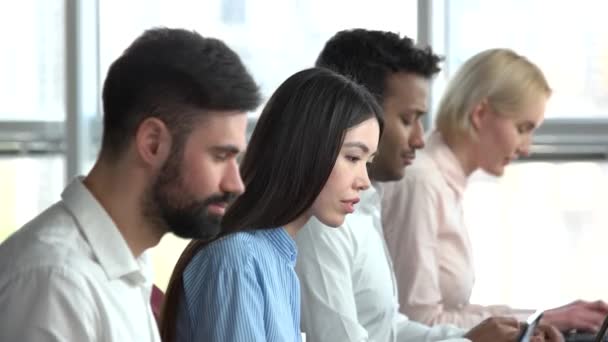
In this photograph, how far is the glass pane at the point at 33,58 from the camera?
4875 millimetres

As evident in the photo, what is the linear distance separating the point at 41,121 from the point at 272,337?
3.00 m

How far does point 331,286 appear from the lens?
252 centimetres

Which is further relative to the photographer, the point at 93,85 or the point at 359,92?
the point at 93,85

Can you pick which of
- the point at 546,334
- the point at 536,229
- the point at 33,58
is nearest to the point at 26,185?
the point at 33,58

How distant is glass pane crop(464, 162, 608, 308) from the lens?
4734mm

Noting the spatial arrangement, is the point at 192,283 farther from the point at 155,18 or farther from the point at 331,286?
the point at 155,18

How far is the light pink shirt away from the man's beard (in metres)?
1.54

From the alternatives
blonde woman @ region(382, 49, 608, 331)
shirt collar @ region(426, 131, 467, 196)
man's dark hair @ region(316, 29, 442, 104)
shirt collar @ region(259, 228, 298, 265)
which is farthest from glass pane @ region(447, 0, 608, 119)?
shirt collar @ region(259, 228, 298, 265)

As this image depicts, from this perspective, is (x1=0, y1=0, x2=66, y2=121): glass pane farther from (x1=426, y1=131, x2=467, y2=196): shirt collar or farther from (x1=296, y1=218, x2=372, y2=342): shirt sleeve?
(x1=296, y1=218, x2=372, y2=342): shirt sleeve

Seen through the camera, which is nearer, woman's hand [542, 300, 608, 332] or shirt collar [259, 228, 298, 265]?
shirt collar [259, 228, 298, 265]

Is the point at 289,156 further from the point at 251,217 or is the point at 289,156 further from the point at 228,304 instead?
the point at 228,304

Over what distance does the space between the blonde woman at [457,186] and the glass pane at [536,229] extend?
3.21ft

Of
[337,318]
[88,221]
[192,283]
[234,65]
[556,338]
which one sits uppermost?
[234,65]

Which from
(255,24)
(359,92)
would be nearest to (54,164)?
(255,24)
